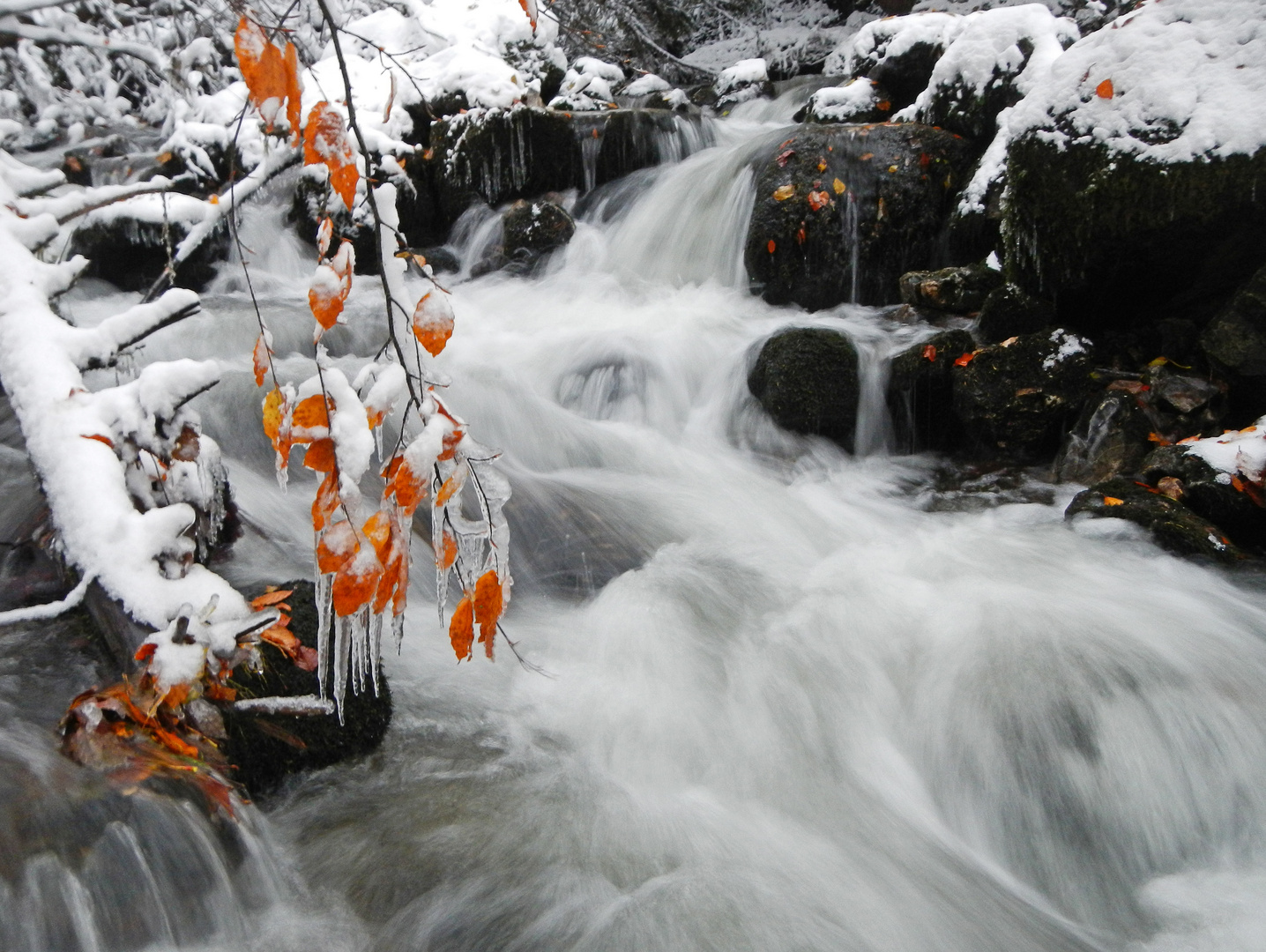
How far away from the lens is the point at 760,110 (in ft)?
34.7

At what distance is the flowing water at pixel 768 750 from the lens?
6.82 ft

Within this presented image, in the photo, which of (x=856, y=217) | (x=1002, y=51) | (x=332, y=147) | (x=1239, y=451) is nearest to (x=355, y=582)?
(x=332, y=147)

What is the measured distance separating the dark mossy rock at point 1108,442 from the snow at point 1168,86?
1.32m

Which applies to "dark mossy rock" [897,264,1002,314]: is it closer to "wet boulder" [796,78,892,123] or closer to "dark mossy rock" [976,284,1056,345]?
"dark mossy rock" [976,284,1056,345]

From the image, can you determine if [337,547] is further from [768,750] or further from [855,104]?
[855,104]

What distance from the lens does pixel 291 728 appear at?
7.56 ft

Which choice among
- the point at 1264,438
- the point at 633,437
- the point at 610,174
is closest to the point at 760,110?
the point at 610,174

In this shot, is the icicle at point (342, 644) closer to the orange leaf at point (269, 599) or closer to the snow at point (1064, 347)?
the orange leaf at point (269, 599)

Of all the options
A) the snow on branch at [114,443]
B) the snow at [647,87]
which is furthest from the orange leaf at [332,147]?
the snow at [647,87]

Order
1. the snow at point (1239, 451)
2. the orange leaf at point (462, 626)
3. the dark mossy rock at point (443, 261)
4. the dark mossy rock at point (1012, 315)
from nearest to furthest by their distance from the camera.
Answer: the orange leaf at point (462, 626), the snow at point (1239, 451), the dark mossy rock at point (1012, 315), the dark mossy rock at point (443, 261)

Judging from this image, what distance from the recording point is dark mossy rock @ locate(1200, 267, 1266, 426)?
13.1 ft

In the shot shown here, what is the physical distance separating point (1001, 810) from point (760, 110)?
10.0 metres

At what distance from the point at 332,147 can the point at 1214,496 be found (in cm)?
406

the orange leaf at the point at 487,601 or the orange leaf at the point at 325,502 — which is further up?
the orange leaf at the point at 325,502
